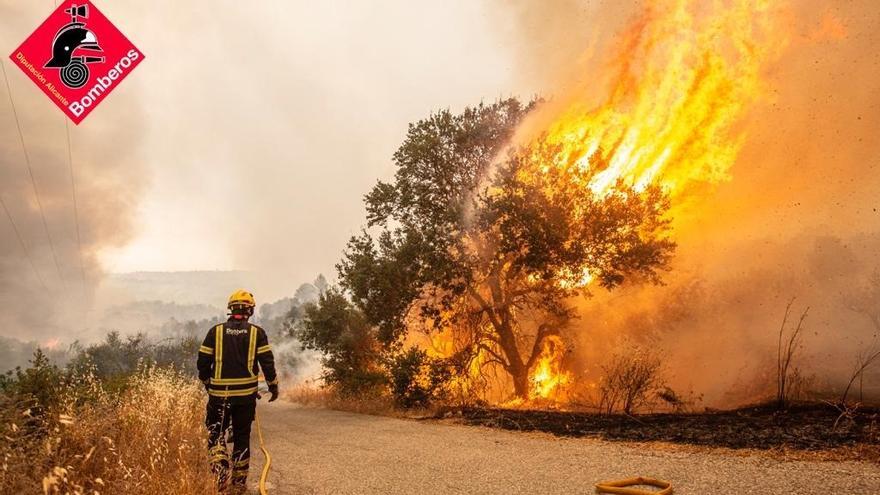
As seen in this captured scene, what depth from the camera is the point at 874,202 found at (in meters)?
19.4

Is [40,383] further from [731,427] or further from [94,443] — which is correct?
[731,427]

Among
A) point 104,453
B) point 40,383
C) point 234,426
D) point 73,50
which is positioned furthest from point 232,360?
point 73,50

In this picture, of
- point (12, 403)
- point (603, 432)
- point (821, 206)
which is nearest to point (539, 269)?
point (603, 432)

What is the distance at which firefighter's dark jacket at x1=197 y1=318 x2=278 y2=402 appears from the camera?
7.23 metres

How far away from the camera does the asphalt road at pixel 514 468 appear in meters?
6.48

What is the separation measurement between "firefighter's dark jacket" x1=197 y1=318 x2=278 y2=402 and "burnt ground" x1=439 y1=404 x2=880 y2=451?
708 cm

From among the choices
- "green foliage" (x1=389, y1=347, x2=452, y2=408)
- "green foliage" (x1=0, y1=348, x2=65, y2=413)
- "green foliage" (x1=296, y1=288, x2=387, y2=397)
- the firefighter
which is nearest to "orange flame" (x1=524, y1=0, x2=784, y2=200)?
"green foliage" (x1=389, y1=347, x2=452, y2=408)

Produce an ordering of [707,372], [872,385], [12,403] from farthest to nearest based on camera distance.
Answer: [707,372], [872,385], [12,403]

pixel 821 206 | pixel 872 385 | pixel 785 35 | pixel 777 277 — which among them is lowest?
pixel 872 385

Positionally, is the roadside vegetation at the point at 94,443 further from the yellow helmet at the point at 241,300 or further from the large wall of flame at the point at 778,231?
the large wall of flame at the point at 778,231

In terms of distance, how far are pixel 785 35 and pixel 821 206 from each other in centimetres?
677

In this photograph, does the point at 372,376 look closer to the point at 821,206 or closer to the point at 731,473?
the point at 731,473

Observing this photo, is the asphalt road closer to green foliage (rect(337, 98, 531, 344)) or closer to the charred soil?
the charred soil

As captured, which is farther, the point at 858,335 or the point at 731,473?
the point at 858,335
